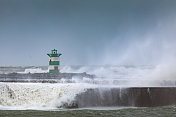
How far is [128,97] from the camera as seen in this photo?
14.2 m

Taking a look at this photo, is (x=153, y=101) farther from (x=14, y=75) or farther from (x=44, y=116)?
(x=14, y=75)

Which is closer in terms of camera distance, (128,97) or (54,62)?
(128,97)

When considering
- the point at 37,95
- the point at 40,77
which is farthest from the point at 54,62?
the point at 37,95

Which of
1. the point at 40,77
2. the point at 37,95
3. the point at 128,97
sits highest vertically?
the point at 40,77

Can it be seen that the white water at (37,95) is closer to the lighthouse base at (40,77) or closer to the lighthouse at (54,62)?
the lighthouse base at (40,77)

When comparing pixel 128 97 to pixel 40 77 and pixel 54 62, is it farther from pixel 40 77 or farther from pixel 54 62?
pixel 54 62

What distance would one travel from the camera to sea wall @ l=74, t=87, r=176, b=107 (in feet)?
46.2

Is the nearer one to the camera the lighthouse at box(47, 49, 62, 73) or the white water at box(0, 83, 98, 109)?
the white water at box(0, 83, 98, 109)

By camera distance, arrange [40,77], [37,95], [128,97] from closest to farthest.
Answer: [128,97], [37,95], [40,77]

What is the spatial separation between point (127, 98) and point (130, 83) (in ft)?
5.86

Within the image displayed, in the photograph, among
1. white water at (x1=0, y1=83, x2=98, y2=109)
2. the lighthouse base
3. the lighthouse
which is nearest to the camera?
white water at (x1=0, y1=83, x2=98, y2=109)

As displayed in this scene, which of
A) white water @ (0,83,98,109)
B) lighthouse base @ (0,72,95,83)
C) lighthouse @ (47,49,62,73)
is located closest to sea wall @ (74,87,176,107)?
white water @ (0,83,98,109)

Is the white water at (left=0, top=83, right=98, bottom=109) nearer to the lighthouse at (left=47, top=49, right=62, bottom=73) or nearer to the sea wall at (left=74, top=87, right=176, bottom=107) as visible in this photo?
the sea wall at (left=74, top=87, right=176, bottom=107)

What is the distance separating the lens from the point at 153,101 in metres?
14.1
